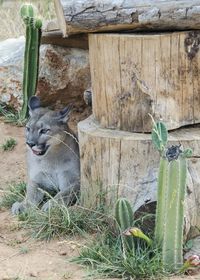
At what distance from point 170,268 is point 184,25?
1857 millimetres

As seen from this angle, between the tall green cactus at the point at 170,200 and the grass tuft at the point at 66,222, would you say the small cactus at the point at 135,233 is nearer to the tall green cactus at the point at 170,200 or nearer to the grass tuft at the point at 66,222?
the tall green cactus at the point at 170,200

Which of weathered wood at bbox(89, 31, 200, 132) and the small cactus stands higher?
weathered wood at bbox(89, 31, 200, 132)

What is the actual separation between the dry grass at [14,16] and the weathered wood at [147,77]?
17.0ft

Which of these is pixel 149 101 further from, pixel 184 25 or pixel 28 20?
pixel 28 20

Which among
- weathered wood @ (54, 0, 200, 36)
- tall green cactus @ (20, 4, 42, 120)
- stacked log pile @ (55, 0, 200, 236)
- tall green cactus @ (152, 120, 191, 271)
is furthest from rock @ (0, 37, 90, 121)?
tall green cactus @ (152, 120, 191, 271)

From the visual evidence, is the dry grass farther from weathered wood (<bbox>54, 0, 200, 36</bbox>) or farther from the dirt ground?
weathered wood (<bbox>54, 0, 200, 36</bbox>)

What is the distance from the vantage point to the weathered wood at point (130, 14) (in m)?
5.82

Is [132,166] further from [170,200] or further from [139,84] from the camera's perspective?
[170,200]

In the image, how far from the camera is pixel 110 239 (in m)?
6.02

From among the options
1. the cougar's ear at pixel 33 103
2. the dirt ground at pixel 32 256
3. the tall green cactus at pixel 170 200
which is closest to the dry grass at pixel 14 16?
the cougar's ear at pixel 33 103

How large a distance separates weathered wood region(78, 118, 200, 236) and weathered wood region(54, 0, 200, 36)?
873 mm

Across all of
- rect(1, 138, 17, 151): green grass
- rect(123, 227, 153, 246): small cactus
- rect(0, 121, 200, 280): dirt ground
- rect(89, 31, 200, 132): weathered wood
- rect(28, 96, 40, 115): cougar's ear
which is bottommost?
rect(0, 121, 200, 280): dirt ground

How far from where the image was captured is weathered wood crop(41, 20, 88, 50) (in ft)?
26.2

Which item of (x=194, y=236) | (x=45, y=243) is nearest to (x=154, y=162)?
(x=194, y=236)
